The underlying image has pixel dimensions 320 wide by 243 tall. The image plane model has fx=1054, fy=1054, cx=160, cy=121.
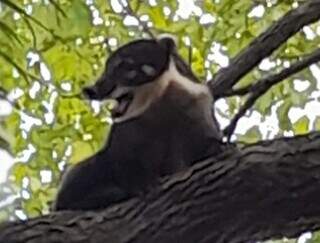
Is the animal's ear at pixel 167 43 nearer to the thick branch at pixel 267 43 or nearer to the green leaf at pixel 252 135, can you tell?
the thick branch at pixel 267 43

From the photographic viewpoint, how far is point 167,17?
4461mm

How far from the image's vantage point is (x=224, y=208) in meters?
2.14

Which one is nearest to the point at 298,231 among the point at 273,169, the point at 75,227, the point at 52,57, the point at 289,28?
the point at 273,169

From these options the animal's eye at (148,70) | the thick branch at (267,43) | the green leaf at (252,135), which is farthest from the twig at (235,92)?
the green leaf at (252,135)

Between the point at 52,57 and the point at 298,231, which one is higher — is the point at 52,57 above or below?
above

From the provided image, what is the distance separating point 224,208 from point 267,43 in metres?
0.99

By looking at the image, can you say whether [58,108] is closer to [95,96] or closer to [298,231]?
[95,96]

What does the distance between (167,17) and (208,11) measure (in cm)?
19

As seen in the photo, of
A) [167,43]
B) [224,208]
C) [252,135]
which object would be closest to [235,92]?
[167,43]

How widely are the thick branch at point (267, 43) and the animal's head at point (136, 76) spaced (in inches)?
9.6

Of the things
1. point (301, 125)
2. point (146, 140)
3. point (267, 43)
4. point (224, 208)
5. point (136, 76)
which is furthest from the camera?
point (301, 125)

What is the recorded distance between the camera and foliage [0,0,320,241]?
3908 millimetres

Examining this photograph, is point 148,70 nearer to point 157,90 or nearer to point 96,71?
point 157,90

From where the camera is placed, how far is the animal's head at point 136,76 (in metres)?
2.76
